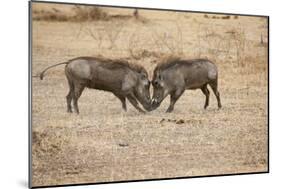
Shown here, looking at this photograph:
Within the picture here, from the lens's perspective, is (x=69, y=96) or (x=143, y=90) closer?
(x=69, y=96)

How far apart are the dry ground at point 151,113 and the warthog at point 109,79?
0.13ft

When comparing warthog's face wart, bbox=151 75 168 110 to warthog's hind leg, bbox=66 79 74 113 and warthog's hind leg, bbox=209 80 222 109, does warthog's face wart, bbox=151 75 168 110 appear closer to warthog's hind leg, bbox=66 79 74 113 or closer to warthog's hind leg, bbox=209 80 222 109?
warthog's hind leg, bbox=209 80 222 109

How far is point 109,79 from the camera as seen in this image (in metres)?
3.24

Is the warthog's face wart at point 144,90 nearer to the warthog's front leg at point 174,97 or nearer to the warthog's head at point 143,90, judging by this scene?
the warthog's head at point 143,90

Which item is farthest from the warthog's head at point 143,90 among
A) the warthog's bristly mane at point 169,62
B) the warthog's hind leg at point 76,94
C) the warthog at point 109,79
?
the warthog's hind leg at point 76,94

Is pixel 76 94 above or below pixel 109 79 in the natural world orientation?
below

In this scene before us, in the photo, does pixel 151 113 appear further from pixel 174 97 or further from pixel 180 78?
pixel 180 78

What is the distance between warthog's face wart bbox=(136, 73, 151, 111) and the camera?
3.31m

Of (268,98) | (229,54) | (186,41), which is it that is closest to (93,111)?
(186,41)

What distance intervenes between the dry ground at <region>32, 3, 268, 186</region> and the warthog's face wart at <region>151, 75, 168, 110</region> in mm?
46

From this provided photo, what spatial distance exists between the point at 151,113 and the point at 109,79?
376 millimetres

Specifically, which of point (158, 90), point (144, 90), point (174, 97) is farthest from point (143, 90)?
point (174, 97)

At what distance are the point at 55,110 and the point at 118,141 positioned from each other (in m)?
0.47
